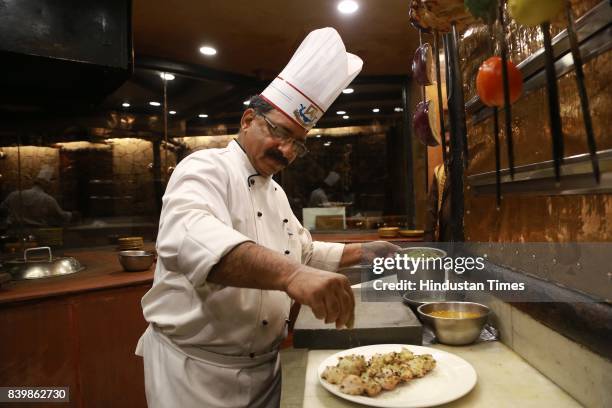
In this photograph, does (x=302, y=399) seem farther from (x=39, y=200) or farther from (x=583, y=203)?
(x=39, y=200)

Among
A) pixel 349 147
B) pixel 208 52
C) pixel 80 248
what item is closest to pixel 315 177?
pixel 349 147

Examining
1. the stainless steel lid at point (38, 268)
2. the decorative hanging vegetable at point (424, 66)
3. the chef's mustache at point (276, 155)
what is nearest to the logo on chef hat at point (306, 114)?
the chef's mustache at point (276, 155)

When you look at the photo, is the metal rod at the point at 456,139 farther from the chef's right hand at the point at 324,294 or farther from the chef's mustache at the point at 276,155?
the chef's right hand at the point at 324,294

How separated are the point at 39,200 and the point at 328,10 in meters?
3.36

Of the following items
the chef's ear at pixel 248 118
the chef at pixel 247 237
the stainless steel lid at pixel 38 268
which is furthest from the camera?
the stainless steel lid at pixel 38 268

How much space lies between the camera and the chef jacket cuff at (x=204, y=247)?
1127 millimetres

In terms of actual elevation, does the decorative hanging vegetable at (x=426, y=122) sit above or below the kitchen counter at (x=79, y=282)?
above

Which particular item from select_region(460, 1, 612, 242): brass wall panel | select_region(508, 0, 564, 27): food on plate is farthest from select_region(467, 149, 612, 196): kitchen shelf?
select_region(508, 0, 564, 27): food on plate

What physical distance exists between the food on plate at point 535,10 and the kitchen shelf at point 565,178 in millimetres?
348

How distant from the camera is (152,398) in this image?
181 centimetres

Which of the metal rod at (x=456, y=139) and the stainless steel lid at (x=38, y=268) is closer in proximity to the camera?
the metal rod at (x=456, y=139)

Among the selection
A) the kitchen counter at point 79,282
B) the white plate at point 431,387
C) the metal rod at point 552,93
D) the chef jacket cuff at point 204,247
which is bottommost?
the white plate at point 431,387

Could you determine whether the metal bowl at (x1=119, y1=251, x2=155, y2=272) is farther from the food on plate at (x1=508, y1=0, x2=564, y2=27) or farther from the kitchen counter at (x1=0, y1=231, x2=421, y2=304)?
the food on plate at (x1=508, y1=0, x2=564, y2=27)

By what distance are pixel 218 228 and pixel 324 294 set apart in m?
0.37
